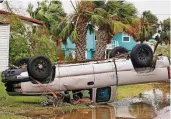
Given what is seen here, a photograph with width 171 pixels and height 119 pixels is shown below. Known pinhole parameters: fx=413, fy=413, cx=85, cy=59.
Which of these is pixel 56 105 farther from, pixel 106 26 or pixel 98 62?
pixel 106 26

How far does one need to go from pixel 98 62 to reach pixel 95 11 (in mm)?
13997

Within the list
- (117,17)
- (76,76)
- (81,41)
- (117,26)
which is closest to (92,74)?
(76,76)

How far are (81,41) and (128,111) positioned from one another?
1629cm

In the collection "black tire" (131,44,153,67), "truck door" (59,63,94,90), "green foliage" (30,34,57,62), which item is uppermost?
"green foliage" (30,34,57,62)

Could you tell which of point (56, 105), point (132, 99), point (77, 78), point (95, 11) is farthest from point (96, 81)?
point (95, 11)

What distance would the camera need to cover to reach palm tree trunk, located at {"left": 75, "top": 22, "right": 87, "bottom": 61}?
27.4m

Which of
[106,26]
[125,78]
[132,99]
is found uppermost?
[106,26]

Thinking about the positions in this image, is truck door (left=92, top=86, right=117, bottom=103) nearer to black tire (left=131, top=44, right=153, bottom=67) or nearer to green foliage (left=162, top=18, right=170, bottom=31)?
black tire (left=131, top=44, right=153, bottom=67)

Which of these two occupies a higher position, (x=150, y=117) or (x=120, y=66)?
(x=120, y=66)

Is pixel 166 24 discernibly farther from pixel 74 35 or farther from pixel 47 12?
pixel 74 35

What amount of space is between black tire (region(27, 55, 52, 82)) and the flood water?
1455mm

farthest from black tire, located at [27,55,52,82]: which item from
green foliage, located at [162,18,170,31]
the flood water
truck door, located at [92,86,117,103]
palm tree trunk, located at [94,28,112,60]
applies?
green foliage, located at [162,18,170,31]

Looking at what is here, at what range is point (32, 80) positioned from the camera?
38.9ft

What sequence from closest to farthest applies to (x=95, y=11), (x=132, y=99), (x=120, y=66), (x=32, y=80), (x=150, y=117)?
1. (x=150, y=117)
2. (x=32, y=80)
3. (x=120, y=66)
4. (x=132, y=99)
5. (x=95, y=11)
